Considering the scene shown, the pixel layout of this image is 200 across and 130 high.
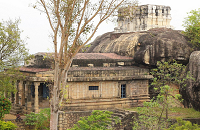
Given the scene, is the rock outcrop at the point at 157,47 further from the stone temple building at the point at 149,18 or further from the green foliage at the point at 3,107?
the green foliage at the point at 3,107

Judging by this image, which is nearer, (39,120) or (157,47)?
(39,120)

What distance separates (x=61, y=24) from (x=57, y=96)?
3.48 meters

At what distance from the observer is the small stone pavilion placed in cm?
2223

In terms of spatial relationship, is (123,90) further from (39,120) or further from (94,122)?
(94,122)

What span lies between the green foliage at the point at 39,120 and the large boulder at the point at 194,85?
9.89 metres

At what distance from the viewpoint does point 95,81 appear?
22.7 m

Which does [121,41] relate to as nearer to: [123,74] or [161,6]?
[123,74]

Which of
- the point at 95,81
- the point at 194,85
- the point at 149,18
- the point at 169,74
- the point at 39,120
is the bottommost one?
the point at 39,120

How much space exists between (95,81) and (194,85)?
6.88 m

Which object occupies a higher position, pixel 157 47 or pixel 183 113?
pixel 157 47

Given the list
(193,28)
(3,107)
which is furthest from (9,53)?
(193,28)

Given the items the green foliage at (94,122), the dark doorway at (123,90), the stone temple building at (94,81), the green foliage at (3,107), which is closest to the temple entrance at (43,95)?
the stone temple building at (94,81)

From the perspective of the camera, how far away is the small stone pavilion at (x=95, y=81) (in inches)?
875

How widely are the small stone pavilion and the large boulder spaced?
318 cm
